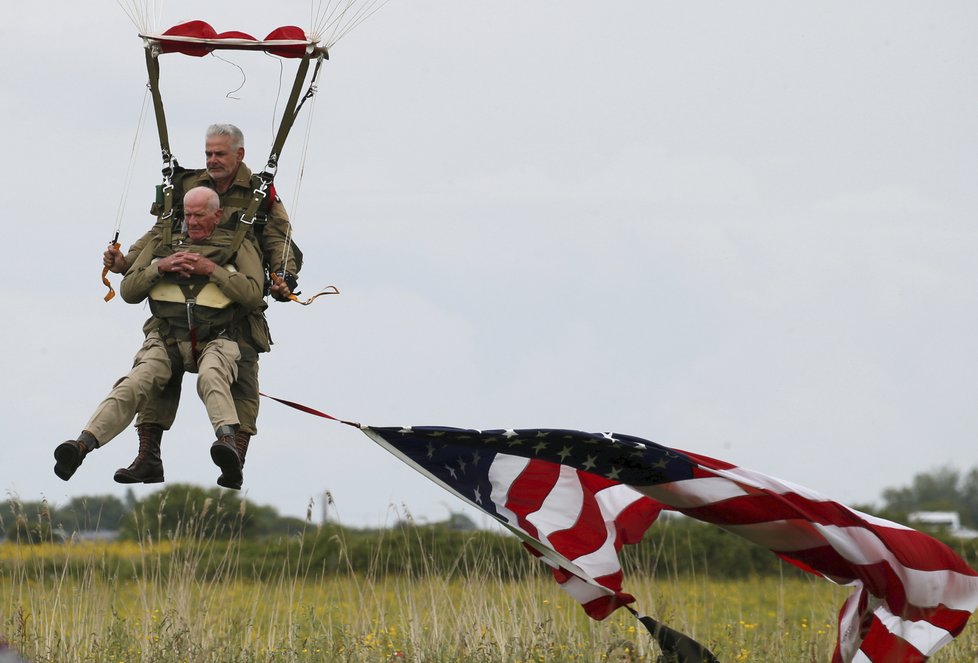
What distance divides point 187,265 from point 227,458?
120 cm

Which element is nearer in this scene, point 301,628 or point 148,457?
point 148,457

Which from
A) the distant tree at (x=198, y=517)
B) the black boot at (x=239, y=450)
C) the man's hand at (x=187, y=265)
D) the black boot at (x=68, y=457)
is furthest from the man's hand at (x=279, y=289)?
the distant tree at (x=198, y=517)

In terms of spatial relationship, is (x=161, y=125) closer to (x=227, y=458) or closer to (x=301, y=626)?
(x=227, y=458)

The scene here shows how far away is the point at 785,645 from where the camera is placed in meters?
10.9

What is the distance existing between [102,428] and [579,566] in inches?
122

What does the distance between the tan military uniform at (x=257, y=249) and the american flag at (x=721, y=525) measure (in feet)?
2.63

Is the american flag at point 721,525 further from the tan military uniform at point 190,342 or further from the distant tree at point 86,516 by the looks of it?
the distant tree at point 86,516

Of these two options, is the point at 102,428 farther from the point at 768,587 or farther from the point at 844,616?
the point at 768,587

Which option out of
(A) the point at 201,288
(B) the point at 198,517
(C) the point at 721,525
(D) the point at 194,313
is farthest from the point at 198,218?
(C) the point at 721,525

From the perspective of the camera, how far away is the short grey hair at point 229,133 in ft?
26.1

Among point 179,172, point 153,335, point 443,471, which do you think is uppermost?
point 179,172

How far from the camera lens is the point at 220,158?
788cm

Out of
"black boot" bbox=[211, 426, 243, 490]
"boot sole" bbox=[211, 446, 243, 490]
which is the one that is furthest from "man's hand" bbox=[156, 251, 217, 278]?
"boot sole" bbox=[211, 446, 243, 490]

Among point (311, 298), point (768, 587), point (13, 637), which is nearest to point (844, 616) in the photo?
point (311, 298)
